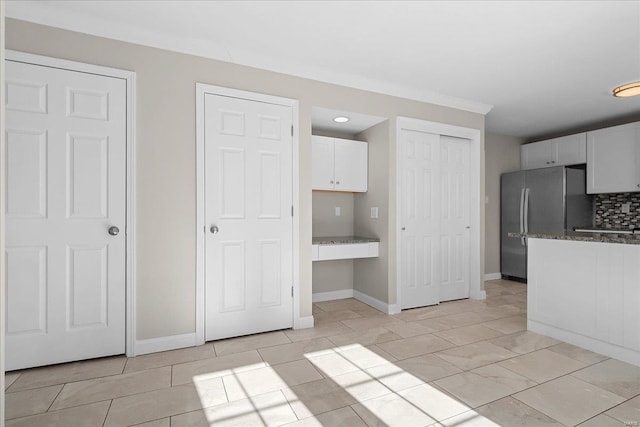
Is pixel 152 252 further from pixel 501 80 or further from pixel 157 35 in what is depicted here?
pixel 501 80

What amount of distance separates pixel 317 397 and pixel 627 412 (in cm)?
167

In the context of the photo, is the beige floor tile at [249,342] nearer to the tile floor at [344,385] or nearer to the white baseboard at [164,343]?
the tile floor at [344,385]

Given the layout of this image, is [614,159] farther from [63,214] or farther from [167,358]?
[63,214]

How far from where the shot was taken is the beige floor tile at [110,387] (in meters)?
1.94

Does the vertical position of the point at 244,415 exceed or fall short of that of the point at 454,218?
it falls short

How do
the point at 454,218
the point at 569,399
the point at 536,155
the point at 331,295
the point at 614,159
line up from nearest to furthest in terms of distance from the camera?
the point at 569,399, the point at 454,218, the point at 331,295, the point at 614,159, the point at 536,155

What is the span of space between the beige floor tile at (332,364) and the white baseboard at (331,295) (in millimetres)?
1543

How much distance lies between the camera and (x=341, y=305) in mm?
3932

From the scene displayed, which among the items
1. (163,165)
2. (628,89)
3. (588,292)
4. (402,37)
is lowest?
(588,292)

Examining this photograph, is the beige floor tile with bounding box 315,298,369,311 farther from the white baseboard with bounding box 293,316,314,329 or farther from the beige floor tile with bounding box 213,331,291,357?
the beige floor tile with bounding box 213,331,291,357

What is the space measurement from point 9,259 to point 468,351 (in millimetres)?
3326

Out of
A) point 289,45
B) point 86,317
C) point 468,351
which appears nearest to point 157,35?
point 289,45

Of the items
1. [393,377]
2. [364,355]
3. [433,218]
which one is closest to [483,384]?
[393,377]

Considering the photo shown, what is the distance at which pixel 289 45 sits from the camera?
271 cm
